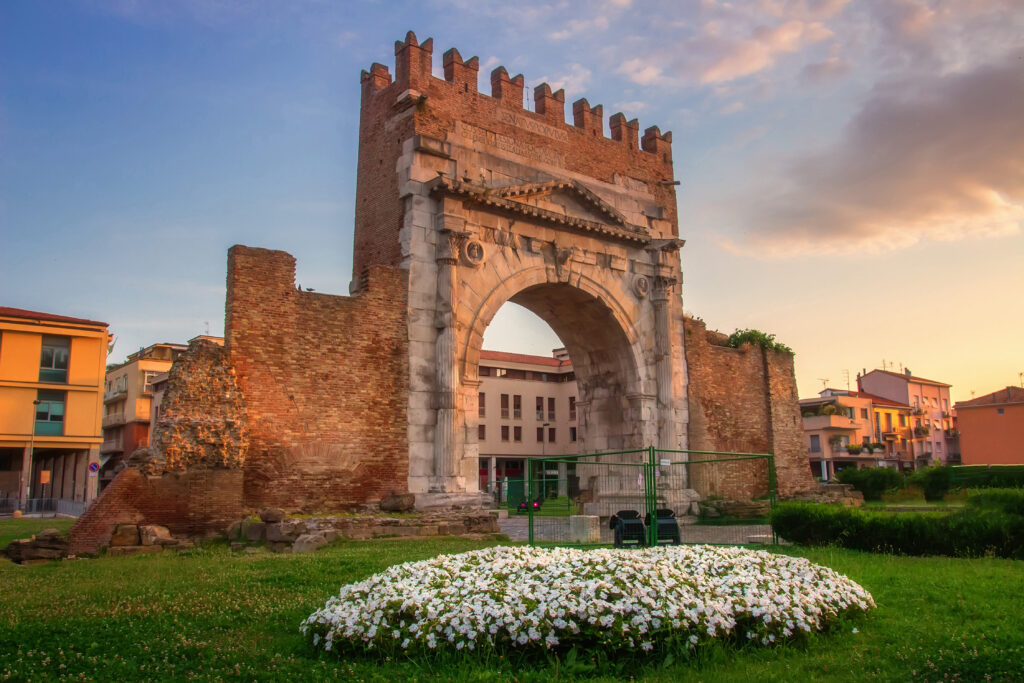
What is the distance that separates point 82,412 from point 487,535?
29.2 m

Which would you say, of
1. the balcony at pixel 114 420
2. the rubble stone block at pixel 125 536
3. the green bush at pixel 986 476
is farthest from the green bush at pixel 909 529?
the balcony at pixel 114 420

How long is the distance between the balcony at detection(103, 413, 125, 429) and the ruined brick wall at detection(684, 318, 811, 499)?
43.2 meters

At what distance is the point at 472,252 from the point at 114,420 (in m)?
45.1

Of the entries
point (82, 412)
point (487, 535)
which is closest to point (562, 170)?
point (487, 535)

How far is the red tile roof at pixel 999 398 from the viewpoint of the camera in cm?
4801

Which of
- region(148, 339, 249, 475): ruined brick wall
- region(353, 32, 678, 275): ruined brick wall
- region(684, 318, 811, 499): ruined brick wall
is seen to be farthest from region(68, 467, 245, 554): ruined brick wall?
region(684, 318, 811, 499): ruined brick wall

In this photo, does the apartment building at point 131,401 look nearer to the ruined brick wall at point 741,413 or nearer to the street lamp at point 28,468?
the street lamp at point 28,468

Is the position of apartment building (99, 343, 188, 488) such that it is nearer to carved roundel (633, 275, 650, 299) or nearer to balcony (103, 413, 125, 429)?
balcony (103, 413, 125, 429)

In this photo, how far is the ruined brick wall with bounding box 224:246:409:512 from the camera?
15750 mm

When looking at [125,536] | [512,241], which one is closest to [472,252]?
[512,241]

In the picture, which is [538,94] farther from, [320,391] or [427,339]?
[320,391]

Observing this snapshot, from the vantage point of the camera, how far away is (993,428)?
158 feet

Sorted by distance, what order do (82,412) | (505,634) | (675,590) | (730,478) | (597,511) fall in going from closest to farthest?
(505,634) < (675,590) < (597,511) < (730,478) < (82,412)

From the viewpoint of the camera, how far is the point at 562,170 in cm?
2153
